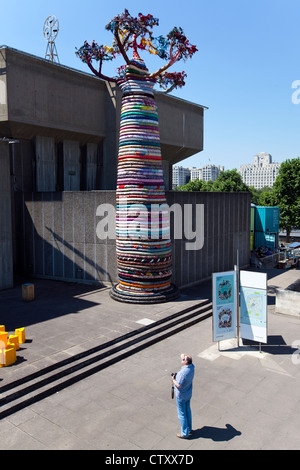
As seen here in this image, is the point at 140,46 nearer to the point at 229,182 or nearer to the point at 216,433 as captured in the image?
the point at 216,433

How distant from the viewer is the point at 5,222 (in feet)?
58.3

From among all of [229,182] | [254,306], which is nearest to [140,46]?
[254,306]

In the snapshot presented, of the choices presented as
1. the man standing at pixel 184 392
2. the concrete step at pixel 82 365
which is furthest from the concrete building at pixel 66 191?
the man standing at pixel 184 392

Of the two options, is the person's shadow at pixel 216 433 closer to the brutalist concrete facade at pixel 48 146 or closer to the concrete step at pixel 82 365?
the concrete step at pixel 82 365

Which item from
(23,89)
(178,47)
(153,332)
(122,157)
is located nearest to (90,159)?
(23,89)

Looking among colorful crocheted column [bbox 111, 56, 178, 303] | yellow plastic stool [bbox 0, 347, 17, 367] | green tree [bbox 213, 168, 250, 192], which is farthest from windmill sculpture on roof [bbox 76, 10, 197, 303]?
green tree [bbox 213, 168, 250, 192]

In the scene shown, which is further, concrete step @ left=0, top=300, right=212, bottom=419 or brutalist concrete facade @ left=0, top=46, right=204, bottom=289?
brutalist concrete facade @ left=0, top=46, right=204, bottom=289

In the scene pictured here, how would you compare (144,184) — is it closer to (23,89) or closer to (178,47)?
(178,47)

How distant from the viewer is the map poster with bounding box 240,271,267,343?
1135 centimetres

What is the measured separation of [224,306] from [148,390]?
3.84 metres

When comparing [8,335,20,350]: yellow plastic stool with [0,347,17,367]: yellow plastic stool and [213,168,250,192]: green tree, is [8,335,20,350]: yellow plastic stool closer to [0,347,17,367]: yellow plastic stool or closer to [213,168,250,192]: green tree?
[0,347,17,367]: yellow plastic stool

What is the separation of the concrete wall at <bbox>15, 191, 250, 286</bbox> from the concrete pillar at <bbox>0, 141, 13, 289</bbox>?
95.3 inches
